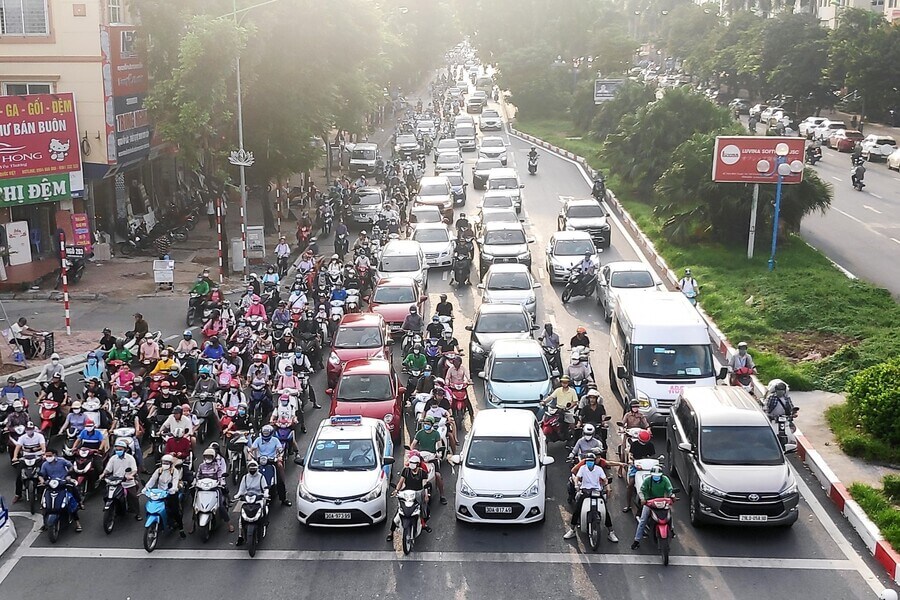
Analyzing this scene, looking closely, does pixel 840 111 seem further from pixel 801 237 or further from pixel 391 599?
pixel 391 599

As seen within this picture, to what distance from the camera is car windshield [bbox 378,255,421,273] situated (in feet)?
97.7

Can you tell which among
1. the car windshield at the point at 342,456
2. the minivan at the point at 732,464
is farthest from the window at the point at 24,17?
the minivan at the point at 732,464

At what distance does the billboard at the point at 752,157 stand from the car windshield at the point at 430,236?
8.91 meters

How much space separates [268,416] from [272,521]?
3899 millimetres

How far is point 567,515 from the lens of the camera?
15.7 meters

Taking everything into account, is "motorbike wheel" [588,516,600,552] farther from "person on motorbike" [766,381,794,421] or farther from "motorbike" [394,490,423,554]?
"person on motorbike" [766,381,794,421]

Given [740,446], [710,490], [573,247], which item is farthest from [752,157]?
[710,490]

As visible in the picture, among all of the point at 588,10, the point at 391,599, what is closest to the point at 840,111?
the point at 588,10

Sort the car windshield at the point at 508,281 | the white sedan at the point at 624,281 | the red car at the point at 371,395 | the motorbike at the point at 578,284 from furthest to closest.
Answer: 1. the motorbike at the point at 578,284
2. the car windshield at the point at 508,281
3. the white sedan at the point at 624,281
4. the red car at the point at 371,395

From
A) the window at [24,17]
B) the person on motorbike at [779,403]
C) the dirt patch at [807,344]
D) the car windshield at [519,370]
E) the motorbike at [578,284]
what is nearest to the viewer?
the person on motorbike at [779,403]

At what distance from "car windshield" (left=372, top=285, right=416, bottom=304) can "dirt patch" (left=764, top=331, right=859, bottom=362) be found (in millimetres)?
8599

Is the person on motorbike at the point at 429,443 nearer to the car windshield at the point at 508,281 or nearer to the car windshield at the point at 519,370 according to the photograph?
the car windshield at the point at 519,370

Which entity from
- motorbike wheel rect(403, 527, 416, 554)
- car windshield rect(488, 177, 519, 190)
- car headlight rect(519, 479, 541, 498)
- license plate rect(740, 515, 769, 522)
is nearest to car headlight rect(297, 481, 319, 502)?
motorbike wheel rect(403, 527, 416, 554)

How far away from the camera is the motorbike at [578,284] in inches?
1148
